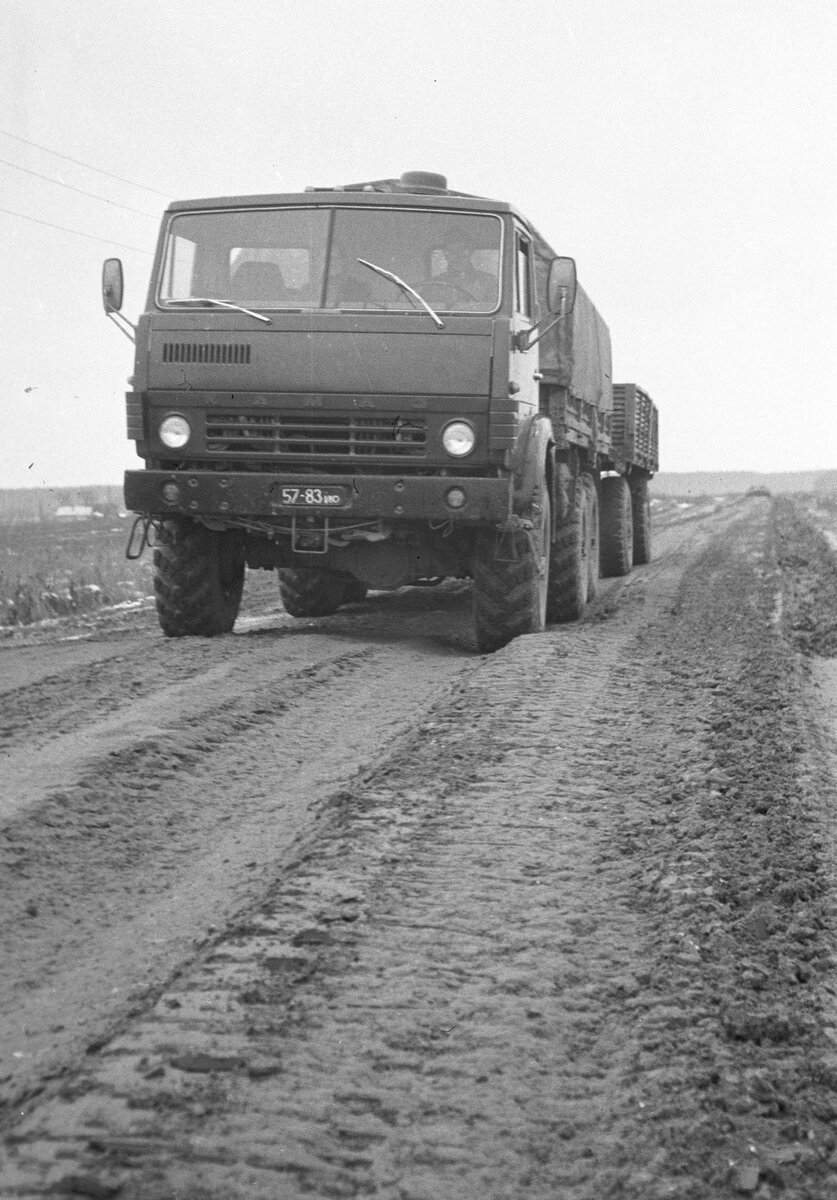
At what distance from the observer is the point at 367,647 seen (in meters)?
9.42

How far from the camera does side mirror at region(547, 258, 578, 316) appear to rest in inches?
363

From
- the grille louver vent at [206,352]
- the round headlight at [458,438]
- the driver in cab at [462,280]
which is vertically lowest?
the round headlight at [458,438]

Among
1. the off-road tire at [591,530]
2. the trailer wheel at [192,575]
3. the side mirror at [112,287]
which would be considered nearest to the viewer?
the side mirror at [112,287]

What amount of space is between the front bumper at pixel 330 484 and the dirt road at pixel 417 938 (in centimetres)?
127

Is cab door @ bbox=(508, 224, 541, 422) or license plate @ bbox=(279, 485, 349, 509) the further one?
cab door @ bbox=(508, 224, 541, 422)

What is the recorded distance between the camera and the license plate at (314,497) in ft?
28.5

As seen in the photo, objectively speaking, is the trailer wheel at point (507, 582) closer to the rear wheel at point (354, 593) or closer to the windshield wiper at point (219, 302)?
the windshield wiper at point (219, 302)

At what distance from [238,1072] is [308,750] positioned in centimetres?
337

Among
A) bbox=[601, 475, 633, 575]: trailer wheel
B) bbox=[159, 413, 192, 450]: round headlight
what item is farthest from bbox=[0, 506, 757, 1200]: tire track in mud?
bbox=[601, 475, 633, 575]: trailer wheel

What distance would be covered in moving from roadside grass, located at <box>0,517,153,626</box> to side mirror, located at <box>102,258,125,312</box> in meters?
4.37

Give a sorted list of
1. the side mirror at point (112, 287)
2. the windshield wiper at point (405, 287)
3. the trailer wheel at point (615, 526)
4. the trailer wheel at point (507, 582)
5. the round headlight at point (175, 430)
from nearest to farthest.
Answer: the windshield wiper at point (405, 287) < the round headlight at point (175, 430) < the side mirror at point (112, 287) < the trailer wheel at point (507, 582) < the trailer wheel at point (615, 526)

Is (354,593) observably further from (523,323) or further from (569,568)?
(523,323)

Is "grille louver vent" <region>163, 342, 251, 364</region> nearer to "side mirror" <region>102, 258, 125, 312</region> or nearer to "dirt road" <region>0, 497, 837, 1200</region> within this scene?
"side mirror" <region>102, 258, 125, 312</region>

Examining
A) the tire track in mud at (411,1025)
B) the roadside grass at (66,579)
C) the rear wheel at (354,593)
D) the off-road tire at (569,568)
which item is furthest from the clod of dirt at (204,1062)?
the roadside grass at (66,579)
